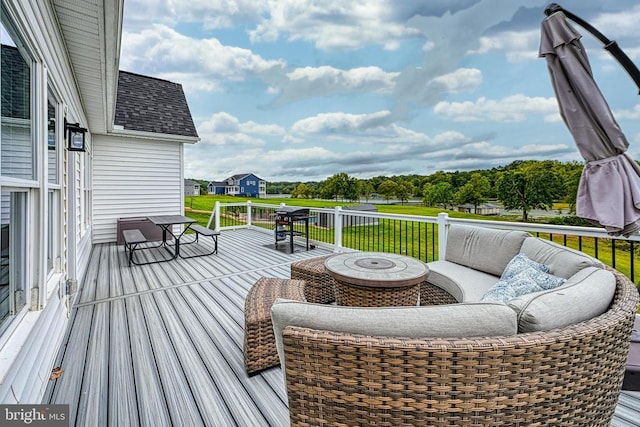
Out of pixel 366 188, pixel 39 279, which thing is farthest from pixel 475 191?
pixel 366 188

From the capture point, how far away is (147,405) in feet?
6.37

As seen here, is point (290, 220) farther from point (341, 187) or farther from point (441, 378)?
point (341, 187)

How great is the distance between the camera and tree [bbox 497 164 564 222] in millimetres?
7296

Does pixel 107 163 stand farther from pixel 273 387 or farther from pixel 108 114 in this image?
pixel 273 387

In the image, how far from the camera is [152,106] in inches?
348

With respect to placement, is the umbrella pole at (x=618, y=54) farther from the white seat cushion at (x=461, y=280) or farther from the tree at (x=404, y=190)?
the tree at (x=404, y=190)

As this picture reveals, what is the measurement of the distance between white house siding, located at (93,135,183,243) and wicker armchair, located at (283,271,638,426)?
8408 mm

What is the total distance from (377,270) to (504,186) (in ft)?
26.9

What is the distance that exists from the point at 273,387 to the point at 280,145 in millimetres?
24805

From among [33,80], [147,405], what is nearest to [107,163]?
[33,80]

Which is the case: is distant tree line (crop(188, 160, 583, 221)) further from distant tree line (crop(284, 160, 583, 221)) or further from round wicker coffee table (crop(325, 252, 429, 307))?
round wicker coffee table (crop(325, 252, 429, 307))

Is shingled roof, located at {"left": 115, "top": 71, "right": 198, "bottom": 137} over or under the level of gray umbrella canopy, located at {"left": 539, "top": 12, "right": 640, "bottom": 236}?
over

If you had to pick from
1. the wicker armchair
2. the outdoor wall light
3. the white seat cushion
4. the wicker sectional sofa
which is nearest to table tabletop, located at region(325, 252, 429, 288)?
the white seat cushion
